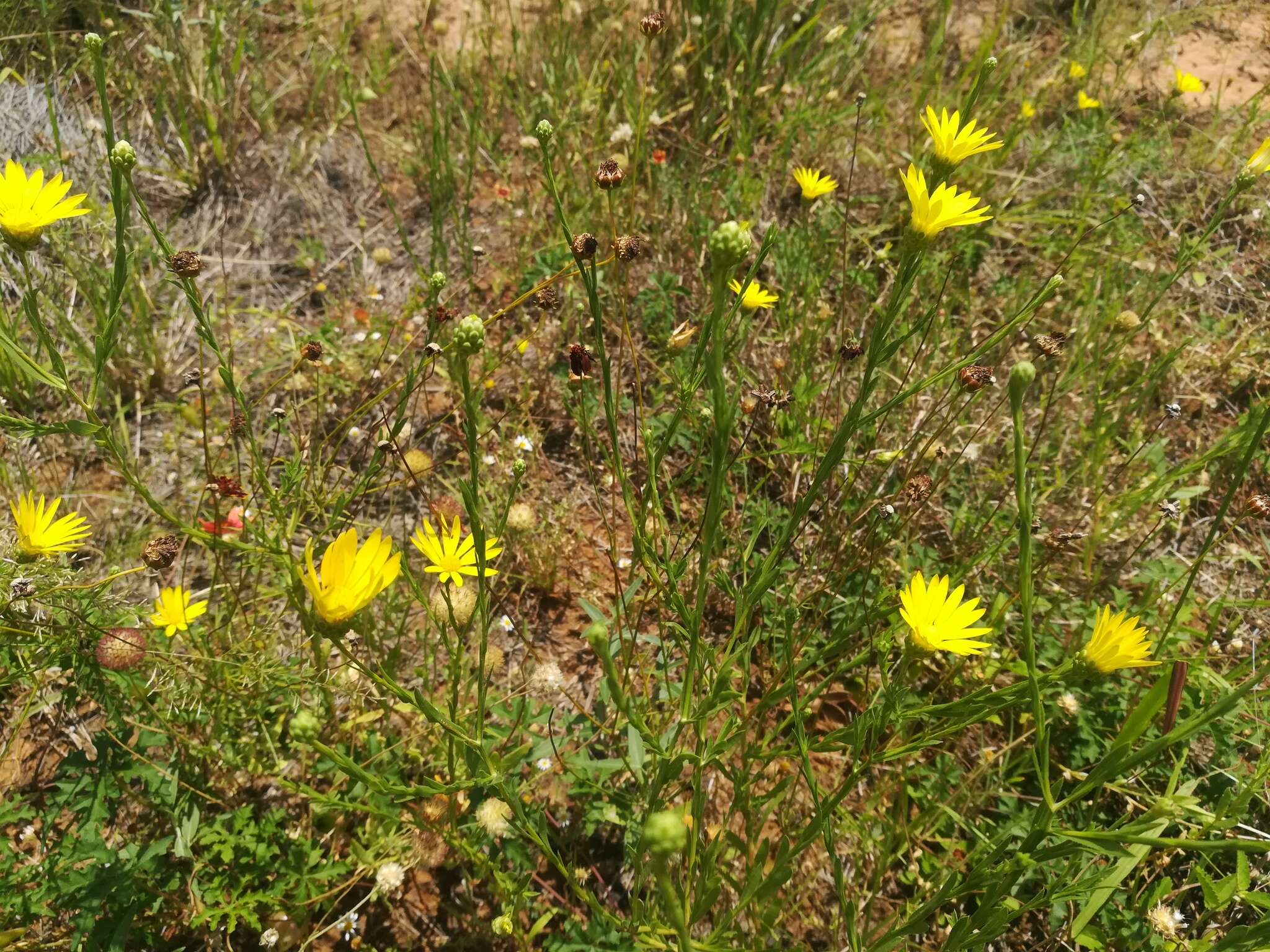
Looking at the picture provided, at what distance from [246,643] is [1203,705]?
2184 mm

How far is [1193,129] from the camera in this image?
10.4 feet

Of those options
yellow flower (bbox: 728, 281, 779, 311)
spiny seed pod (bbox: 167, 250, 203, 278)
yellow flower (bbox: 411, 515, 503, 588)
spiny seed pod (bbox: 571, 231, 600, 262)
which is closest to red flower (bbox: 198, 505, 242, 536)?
yellow flower (bbox: 411, 515, 503, 588)

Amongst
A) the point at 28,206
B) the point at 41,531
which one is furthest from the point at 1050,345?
the point at 41,531

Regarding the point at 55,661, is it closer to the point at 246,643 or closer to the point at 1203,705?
the point at 246,643

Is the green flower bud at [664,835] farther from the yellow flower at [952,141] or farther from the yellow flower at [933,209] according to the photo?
the yellow flower at [952,141]

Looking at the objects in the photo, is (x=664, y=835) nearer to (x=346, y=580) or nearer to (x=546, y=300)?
(x=346, y=580)

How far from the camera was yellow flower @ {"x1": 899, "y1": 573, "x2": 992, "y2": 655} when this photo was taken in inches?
50.3

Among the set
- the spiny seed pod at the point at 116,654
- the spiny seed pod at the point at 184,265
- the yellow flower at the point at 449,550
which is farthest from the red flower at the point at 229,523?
the spiny seed pod at the point at 184,265

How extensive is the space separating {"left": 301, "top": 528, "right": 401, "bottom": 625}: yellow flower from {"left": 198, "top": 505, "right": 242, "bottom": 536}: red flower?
3.01 feet

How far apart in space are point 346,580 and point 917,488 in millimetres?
1165

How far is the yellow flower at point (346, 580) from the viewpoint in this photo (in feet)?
3.43

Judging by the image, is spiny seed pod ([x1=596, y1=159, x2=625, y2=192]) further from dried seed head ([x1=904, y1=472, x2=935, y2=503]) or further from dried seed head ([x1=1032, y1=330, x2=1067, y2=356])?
dried seed head ([x1=1032, y1=330, x2=1067, y2=356])

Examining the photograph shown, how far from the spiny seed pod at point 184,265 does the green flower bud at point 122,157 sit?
0.16 m

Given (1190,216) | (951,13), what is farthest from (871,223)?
(951,13)
